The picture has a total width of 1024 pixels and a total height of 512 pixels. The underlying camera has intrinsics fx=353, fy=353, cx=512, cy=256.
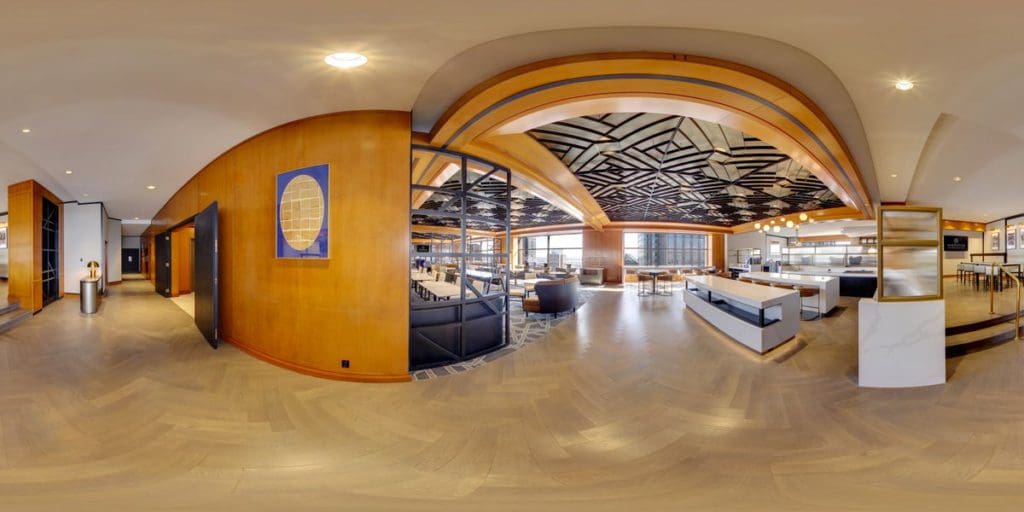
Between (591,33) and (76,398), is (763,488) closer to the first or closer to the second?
(591,33)

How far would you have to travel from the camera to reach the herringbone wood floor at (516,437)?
168 centimetres

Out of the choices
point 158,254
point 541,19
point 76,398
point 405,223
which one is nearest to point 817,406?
point 541,19

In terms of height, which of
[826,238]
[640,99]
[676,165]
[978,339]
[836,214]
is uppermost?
[676,165]

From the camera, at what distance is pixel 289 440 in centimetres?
213

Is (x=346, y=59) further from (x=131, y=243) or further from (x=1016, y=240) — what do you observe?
(x=131, y=243)

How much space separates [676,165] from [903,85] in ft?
9.89

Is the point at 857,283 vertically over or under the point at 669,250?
under

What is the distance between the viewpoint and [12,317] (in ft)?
17.5

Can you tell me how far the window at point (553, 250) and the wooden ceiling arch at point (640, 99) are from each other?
41.6ft

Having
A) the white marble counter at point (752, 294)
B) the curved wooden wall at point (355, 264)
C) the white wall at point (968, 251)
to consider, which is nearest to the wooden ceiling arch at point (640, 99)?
the curved wooden wall at point (355, 264)

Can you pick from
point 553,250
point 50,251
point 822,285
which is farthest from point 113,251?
point 822,285

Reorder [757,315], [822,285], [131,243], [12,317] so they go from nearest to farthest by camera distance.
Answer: [757,315] < [12,317] < [822,285] < [131,243]

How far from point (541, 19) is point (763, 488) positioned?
272cm

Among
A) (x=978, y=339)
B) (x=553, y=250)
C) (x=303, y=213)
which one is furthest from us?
(x=553, y=250)
